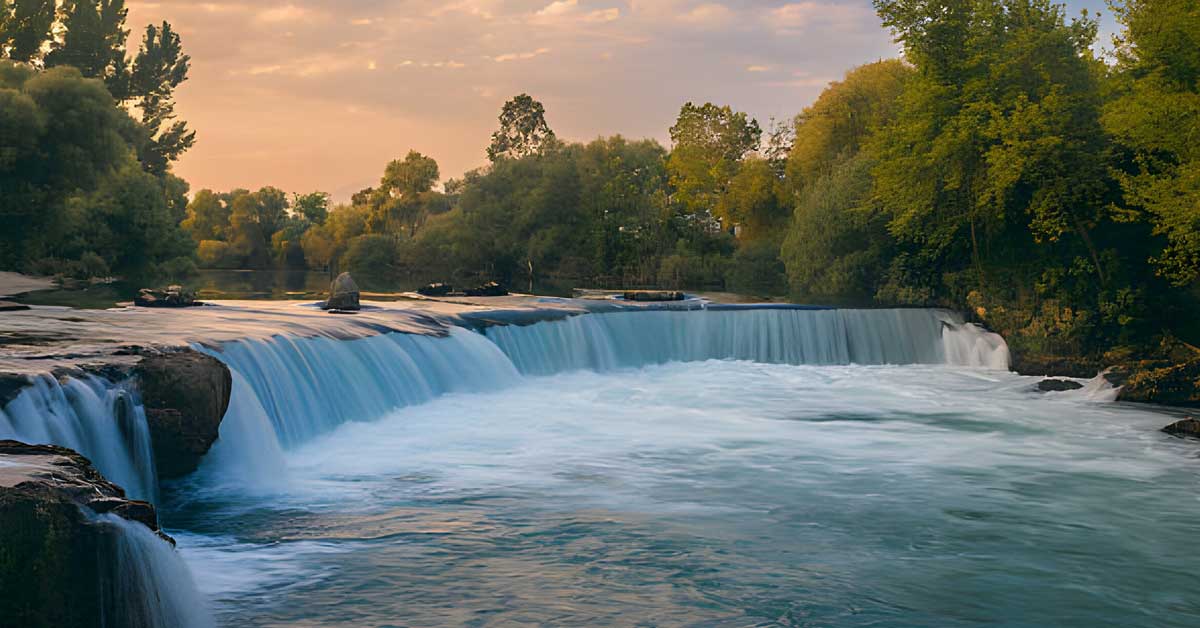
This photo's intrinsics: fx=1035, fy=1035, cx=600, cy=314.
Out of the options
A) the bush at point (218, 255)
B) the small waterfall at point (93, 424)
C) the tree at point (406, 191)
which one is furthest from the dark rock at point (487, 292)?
the bush at point (218, 255)

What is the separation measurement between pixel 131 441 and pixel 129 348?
2389 millimetres

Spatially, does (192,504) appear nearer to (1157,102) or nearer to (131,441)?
(131,441)

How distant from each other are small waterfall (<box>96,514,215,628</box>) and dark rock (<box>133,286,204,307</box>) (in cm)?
1787

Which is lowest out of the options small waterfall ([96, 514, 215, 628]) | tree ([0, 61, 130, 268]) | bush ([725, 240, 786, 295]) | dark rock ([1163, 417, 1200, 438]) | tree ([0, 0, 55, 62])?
dark rock ([1163, 417, 1200, 438])

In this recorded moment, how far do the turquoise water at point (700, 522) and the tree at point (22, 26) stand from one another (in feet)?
168

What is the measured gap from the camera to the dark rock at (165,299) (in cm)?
2344

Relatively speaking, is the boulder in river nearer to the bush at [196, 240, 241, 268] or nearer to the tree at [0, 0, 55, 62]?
the tree at [0, 0, 55, 62]

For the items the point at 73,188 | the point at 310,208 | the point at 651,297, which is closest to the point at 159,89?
the point at 73,188

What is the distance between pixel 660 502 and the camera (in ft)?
38.9

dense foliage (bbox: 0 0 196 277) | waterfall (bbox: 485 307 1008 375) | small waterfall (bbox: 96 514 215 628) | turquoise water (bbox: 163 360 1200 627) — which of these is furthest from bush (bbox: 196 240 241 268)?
small waterfall (bbox: 96 514 215 628)

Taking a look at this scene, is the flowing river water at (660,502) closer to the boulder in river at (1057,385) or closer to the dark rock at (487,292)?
the boulder in river at (1057,385)

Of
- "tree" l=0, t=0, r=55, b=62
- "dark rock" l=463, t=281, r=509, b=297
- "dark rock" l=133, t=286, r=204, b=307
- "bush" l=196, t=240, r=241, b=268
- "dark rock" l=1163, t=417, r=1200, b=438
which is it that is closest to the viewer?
"dark rock" l=1163, t=417, r=1200, b=438

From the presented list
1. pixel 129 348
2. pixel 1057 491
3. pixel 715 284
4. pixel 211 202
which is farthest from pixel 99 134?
pixel 211 202

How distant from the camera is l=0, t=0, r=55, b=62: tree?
57.3 metres
